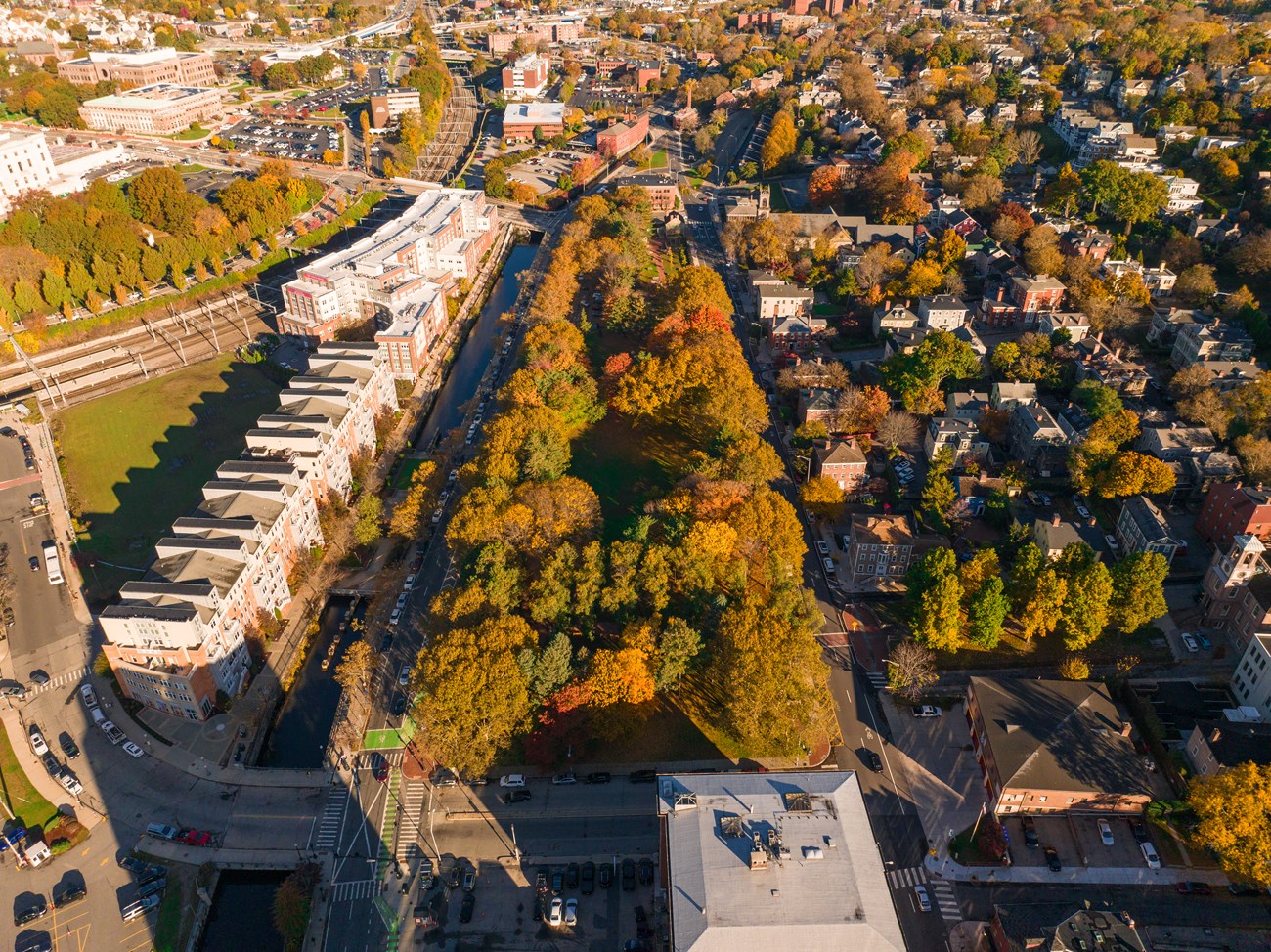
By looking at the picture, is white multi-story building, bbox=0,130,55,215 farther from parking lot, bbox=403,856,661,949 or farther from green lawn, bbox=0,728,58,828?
parking lot, bbox=403,856,661,949

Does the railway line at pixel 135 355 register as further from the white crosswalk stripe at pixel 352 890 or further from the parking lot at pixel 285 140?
the white crosswalk stripe at pixel 352 890

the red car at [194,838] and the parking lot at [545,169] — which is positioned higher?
the parking lot at [545,169]

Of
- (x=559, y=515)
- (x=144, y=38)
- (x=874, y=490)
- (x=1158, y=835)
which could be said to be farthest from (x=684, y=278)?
(x=144, y=38)

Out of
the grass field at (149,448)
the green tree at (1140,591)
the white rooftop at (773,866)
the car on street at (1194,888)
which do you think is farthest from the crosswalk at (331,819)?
the green tree at (1140,591)

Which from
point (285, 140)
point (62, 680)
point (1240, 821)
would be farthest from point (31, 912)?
point (285, 140)

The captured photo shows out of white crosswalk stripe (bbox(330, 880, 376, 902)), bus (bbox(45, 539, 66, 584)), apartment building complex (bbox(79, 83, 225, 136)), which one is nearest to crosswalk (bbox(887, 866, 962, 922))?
white crosswalk stripe (bbox(330, 880, 376, 902))

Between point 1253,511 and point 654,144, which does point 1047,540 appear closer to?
point 1253,511
